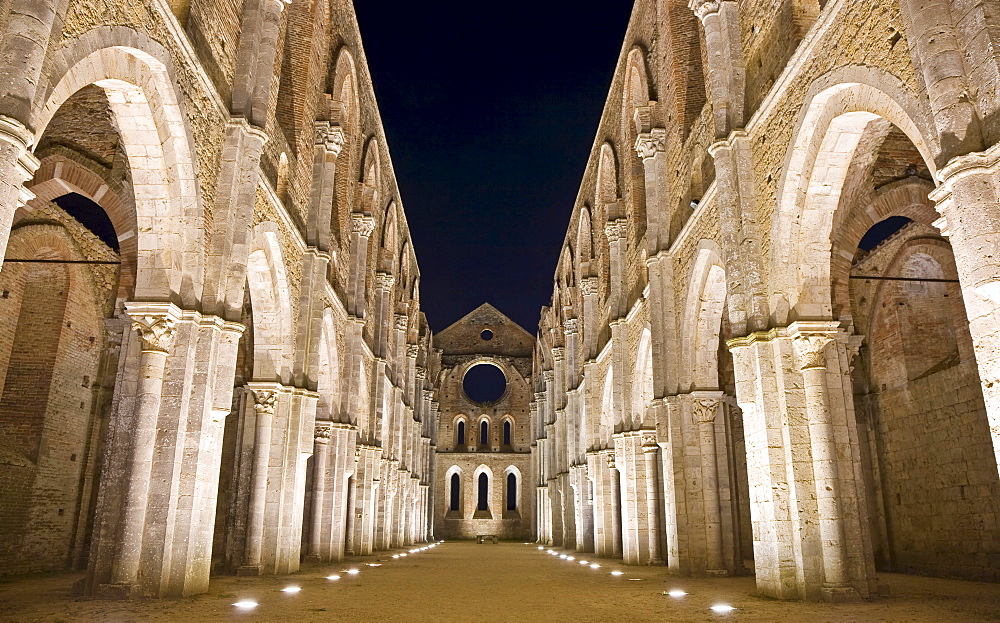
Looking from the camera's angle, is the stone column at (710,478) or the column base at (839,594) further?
the stone column at (710,478)

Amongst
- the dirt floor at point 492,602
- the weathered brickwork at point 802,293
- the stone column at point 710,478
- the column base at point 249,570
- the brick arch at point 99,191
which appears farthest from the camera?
the stone column at point 710,478

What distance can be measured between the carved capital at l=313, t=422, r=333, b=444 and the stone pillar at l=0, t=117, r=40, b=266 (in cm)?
1498

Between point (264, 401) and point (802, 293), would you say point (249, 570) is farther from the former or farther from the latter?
point (802, 293)

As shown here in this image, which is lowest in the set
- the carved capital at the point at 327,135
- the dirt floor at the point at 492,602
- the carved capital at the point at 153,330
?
the dirt floor at the point at 492,602

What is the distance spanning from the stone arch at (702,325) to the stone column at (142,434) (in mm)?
10263

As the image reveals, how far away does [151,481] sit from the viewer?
9938 mm

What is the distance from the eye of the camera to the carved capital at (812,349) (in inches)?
409

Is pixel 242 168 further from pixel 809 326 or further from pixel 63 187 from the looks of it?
pixel 809 326

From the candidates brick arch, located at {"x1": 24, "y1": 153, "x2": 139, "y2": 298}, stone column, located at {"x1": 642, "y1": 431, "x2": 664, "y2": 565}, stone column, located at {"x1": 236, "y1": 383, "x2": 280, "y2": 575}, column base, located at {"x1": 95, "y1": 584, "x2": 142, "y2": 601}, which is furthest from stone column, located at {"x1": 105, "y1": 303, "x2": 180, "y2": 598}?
stone column, located at {"x1": 642, "y1": 431, "x2": 664, "y2": 565}

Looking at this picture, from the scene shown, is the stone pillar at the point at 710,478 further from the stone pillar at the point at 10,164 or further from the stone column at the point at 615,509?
the stone pillar at the point at 10,164

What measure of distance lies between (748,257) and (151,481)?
31.8ft

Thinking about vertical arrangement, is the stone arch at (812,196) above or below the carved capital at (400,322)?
below

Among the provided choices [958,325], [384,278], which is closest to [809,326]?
[958,325]

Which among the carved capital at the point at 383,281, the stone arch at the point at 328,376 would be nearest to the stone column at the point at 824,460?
the stone arch at the point at 328,376
